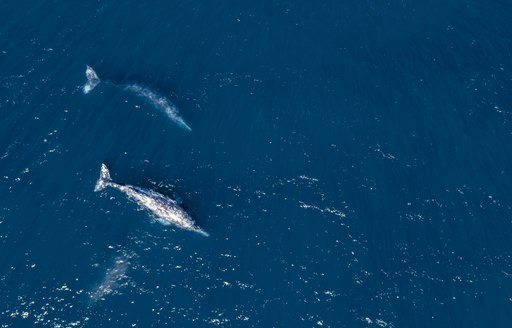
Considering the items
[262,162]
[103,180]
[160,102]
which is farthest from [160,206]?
[160,102]

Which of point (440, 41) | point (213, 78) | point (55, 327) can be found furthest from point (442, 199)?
point (55, 327)

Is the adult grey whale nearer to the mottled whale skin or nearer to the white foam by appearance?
the white foam

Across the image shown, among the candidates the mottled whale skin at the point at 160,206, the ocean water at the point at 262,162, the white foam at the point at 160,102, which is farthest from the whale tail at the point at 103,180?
the white foam at the point at 160,102

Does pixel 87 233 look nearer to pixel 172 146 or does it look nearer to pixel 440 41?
pixel 172 146

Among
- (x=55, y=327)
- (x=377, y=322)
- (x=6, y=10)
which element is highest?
(x=6, y=10)

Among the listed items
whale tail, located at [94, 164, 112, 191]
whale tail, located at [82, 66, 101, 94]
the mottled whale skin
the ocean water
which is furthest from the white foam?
whale tail, located at [94, 164, 112, 191]

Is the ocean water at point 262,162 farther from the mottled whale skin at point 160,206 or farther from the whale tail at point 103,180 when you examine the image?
the mottled whale skin at point 160,206

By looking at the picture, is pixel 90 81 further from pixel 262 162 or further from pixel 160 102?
pixel 262 162
